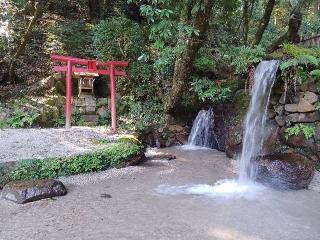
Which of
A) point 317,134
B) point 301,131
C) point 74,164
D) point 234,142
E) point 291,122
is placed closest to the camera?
point 74,164

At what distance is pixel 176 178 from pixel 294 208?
7.52ft

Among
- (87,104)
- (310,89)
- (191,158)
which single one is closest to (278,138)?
(310,89)

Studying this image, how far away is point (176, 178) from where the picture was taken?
22.7 feet

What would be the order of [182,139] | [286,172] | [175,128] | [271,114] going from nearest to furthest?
[286,172], [271,114], [182,139], [175,128]

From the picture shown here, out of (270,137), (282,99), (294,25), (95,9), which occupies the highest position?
(95,9)

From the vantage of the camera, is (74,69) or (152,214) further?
(74,69)

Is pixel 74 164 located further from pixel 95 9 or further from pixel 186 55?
pixel 95 9

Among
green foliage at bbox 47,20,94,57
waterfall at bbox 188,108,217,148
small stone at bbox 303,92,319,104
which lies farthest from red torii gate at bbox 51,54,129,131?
small stone at bbox 303,92,319,104

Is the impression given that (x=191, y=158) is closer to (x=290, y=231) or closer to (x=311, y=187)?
(x=311, y=187)

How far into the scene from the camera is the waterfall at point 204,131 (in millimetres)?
10047

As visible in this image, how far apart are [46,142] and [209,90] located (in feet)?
14.2

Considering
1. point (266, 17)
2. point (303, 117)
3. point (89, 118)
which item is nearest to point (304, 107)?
point (303, 117)

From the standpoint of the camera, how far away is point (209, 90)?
9367mm

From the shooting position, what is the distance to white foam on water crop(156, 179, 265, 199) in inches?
239
